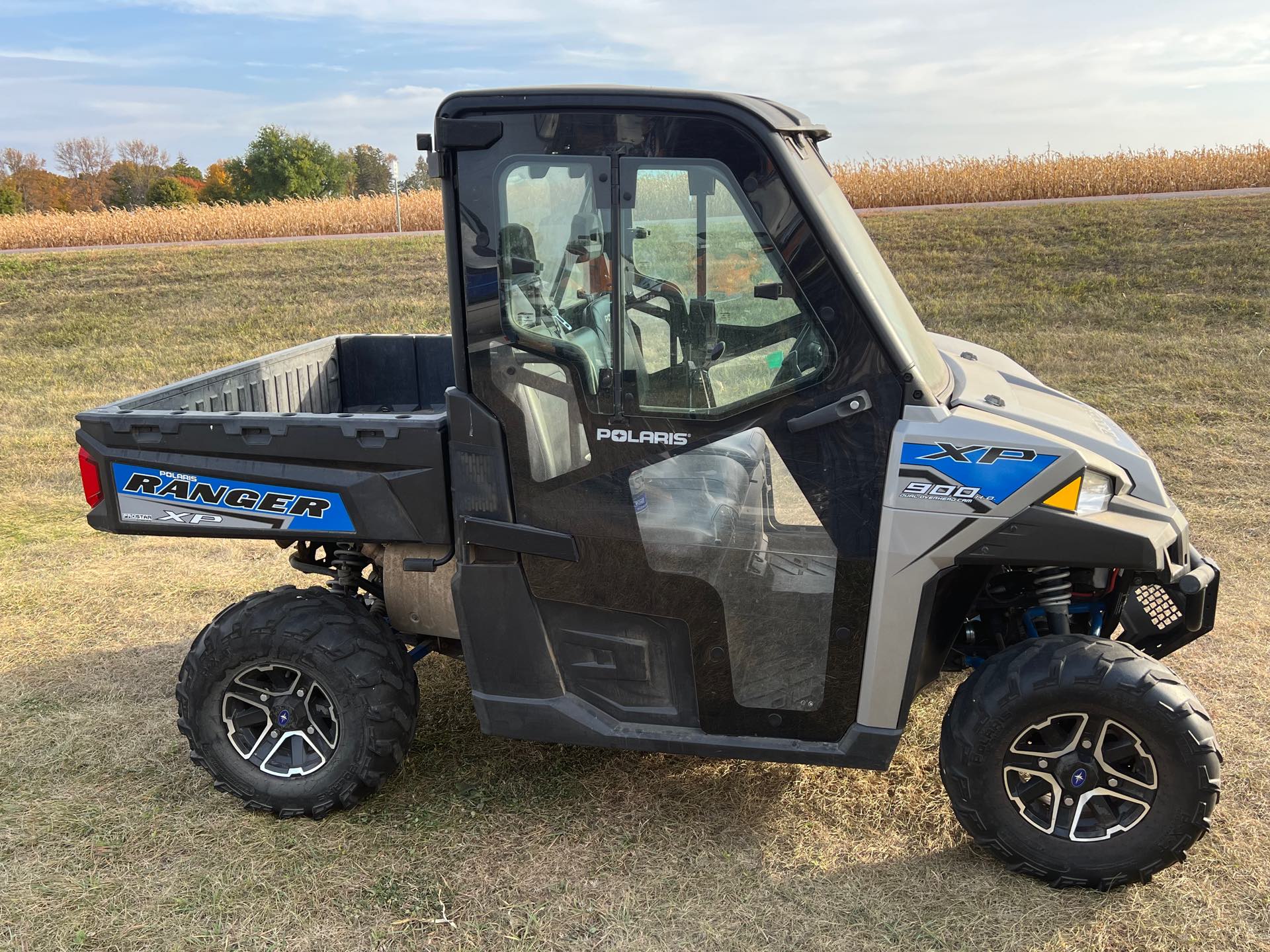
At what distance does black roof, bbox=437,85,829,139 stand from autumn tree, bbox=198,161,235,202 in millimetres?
79752

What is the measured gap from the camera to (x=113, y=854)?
11.0ft

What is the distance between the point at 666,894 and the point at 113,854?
1.84m

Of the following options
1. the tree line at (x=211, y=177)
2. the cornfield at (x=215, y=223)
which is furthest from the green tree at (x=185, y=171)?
the cornfield at (x=215, y=223)

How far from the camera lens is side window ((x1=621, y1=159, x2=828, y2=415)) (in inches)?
110

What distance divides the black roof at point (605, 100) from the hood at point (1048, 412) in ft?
3.27

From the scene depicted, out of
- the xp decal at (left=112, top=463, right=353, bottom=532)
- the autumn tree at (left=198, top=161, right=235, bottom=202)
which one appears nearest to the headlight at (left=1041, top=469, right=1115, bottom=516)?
the xp decal at (left=112, top=463, right=353, bottom=532)

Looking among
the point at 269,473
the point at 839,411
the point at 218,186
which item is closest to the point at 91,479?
the point at 269,473

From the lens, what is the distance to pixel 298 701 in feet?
11.6

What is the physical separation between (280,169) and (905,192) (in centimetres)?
6358

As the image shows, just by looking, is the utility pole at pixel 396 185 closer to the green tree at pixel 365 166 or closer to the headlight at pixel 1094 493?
the headlight at pixel 1094 493

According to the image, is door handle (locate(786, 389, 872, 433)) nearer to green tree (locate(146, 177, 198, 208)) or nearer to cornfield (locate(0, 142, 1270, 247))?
cornfield (locate(0, 142, 1270, 247))

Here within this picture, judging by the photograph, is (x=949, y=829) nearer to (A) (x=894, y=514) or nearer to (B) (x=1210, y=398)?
(A) (x=894, y=514)

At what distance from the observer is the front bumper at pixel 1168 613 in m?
3.26

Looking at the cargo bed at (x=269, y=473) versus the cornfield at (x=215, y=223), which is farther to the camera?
the cornfield at (x=215, y=223)
